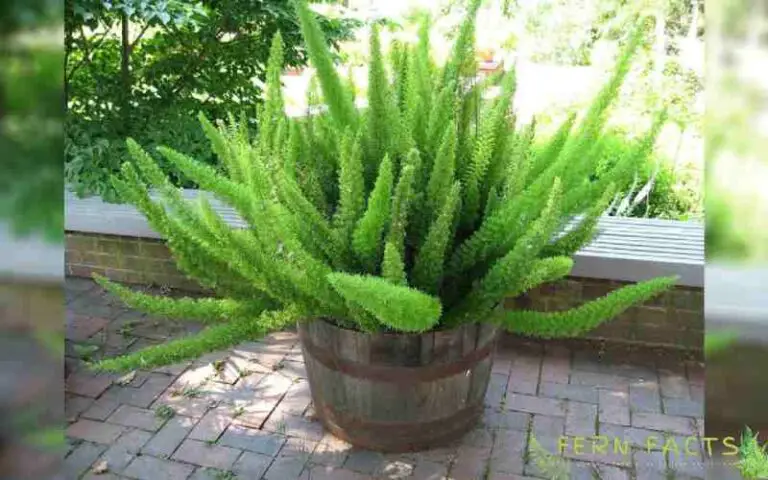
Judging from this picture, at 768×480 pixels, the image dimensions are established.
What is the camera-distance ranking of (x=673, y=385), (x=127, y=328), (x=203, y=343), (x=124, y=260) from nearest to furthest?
(x=203, y=343)
(x=673, y=385)
(x=127, y=328)
(x=124, y=260)

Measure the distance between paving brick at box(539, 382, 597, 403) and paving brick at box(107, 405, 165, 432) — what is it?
1.28m

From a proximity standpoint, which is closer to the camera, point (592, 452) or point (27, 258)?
point (27, 258)

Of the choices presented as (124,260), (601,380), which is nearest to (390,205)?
(601,380)

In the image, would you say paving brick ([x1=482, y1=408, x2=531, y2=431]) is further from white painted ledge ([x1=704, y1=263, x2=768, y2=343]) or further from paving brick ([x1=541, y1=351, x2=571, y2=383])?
white painted ledge ([x1=704, y1=263, x2=768, y2=343])

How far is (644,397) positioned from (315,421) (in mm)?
1112

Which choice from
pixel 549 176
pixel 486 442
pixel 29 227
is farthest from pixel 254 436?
pixel 29 227

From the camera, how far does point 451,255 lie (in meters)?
1.89

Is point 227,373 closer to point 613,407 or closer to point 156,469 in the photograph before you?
point 156,469

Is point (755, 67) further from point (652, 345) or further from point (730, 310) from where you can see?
point (652, 345)

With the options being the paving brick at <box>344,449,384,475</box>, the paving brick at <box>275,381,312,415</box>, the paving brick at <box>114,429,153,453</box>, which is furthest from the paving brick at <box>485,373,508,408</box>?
the paving brick at <box>114,429,153,453</box>

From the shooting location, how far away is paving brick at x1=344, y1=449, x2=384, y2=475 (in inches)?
77.3

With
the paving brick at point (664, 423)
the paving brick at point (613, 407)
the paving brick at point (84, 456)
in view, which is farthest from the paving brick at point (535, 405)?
the paving brick at point (84, 456)

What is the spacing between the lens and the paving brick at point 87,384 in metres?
2.37

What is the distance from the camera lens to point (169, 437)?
2117mm
